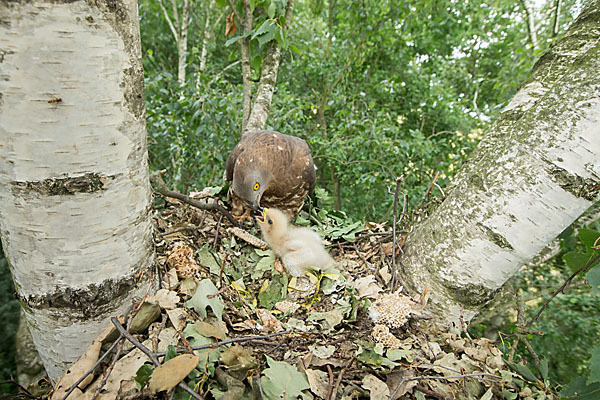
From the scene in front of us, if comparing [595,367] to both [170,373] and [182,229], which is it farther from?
[182,229]

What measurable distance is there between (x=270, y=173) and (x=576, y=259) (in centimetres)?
179

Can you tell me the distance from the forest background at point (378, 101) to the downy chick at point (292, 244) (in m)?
1.30

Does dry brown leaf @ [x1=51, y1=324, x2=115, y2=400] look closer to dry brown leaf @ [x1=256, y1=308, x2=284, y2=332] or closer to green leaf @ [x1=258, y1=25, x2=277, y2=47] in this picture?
dry brown leaf @ [x1=256, y1=308, x2=284, y2=332]

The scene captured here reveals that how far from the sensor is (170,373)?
862 mm

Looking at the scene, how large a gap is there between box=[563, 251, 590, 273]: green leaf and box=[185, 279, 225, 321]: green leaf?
138 centimetres

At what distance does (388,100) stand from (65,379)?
7.37m

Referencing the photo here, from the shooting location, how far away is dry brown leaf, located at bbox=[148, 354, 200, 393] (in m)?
0.85

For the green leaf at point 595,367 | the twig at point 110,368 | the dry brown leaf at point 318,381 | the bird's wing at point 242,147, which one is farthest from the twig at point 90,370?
the bird's wing at point 242,147

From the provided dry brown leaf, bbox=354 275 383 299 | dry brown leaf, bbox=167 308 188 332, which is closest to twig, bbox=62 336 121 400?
dry brown leaf, bbox=167 308 188 332

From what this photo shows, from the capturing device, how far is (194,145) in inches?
174

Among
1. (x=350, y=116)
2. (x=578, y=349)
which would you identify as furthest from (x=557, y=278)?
(x=350, y=116)

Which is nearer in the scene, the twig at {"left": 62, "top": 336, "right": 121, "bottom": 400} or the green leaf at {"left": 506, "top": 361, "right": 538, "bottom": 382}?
the twig at {"left": 62, "top": 336, "right": 121, "bottom": 400}

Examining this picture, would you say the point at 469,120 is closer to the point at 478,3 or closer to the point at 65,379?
the point at 478,3

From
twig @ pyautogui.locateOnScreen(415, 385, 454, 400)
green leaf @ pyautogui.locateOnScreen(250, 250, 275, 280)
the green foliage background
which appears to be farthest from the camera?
the green foliage background
